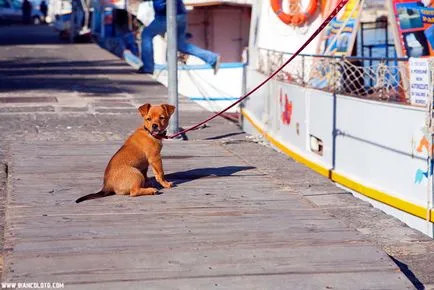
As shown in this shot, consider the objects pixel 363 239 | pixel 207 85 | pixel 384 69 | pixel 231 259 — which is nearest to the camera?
pixel 231 259

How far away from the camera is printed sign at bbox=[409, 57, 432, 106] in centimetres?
912

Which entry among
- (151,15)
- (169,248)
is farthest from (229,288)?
(151,15)

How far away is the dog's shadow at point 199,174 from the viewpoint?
8391 mm

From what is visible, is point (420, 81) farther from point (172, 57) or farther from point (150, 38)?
point (150, 38)

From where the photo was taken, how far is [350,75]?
440 inches

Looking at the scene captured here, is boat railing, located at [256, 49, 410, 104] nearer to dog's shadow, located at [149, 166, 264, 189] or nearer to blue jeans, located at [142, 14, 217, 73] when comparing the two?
dog's shadow, located at [149, 166, 264, 189]

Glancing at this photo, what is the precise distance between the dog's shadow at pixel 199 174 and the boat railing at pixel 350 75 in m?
2.22

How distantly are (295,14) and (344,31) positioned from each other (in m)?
1.84

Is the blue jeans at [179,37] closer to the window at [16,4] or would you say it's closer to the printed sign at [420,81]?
the printed sign at [420,81]

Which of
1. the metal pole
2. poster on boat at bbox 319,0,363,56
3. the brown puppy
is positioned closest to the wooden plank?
the brown puppy

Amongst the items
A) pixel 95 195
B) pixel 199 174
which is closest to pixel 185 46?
pixel 199 174

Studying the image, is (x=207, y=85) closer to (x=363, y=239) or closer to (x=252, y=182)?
(x=252, y=182)

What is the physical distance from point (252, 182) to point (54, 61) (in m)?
17.7

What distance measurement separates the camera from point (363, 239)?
629cm
